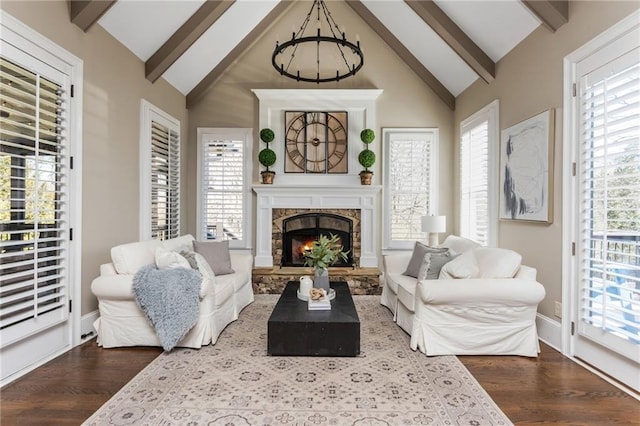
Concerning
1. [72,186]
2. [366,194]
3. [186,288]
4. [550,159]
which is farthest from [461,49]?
[72,186]

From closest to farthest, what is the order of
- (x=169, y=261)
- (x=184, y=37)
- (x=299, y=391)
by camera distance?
(x=299, y=391) < (x=169, y=261) < (x=184, y=37)

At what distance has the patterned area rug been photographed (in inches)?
82.4

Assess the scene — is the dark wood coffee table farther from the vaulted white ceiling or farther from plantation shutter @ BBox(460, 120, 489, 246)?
the vaulted white ceiling

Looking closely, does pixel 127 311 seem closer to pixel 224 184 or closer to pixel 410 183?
pixel 224 184

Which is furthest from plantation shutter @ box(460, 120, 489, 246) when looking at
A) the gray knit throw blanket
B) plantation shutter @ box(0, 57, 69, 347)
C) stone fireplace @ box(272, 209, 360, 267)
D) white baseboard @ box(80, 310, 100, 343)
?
plantation shutter @ box(0, 57, 69, 347)

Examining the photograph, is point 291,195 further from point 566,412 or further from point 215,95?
point 566,412

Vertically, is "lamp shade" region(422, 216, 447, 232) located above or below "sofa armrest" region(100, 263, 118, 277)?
above

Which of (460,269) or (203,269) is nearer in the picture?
(460,269)

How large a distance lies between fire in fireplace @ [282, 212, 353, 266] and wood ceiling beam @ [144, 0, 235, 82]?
2690 millimetres

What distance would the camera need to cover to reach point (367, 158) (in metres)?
5.41

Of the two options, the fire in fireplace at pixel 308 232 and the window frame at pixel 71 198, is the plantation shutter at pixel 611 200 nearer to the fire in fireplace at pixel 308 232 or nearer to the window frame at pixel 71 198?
the fire in fireplace at pixel 308 232

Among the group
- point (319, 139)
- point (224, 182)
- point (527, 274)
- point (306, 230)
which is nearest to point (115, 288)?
point (224, 182)

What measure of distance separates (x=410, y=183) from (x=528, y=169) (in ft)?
7.37

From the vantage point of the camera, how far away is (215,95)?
5.77 metres
